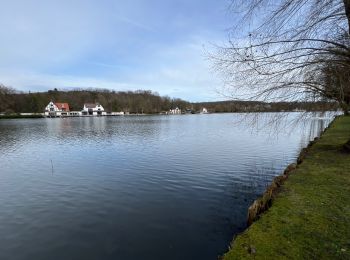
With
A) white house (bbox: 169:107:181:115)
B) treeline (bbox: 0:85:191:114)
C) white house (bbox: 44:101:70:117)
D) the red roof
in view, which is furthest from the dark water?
white house (bbox: 169:107:181:115)

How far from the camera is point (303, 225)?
5961mm

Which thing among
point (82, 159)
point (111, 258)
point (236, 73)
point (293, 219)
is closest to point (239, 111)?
point (236, 73)

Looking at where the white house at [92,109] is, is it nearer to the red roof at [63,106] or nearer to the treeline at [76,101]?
the red roof at [63,106]

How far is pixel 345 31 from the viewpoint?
1053 cm

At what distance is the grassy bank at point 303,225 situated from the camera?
491cm

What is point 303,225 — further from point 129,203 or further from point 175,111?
point 175,111

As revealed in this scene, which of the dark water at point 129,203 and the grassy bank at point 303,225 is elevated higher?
the grassy bank at point 303,225

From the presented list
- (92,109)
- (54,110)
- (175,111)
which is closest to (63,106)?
(54,110)

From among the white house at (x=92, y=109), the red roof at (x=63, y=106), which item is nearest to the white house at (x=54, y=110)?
the red roof at (x=63, y=106)

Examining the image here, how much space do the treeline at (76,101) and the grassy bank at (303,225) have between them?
406 ft

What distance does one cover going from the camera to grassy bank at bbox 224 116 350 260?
4914 mm

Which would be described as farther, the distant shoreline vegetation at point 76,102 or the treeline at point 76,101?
the treeline at point 76,101

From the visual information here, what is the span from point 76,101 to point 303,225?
14827cm

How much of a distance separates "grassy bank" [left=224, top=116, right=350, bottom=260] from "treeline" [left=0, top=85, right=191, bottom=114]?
12383cm
